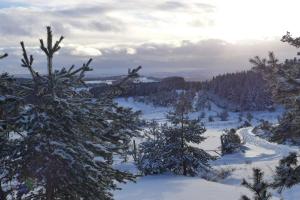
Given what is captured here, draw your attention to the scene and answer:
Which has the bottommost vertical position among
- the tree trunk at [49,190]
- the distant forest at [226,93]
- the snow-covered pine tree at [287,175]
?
the distant forest at [226,93]

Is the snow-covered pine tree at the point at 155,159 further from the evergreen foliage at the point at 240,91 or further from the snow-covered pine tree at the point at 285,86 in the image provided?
the evergreen foliage at the point at 240,91

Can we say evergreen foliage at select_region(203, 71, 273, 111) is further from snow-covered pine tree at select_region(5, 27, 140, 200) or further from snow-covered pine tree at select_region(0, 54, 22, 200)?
snow-covered pine tree at select_region(0, 54, 22, 200)

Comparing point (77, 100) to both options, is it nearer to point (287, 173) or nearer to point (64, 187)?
point (64, 187)

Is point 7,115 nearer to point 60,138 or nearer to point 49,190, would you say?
point 60,138

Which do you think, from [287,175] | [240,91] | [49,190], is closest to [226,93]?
[240,91]

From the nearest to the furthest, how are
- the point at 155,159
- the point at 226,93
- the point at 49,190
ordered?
the point at 49,190 → the point at 155,159 → the point at 226,93

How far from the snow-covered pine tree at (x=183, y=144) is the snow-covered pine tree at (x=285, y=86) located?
1816 centimetres

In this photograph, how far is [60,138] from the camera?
25.3 feet

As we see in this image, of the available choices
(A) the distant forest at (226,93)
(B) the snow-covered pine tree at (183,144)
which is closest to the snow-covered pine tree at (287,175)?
(B) the snow-covered pine tree at (183,144)

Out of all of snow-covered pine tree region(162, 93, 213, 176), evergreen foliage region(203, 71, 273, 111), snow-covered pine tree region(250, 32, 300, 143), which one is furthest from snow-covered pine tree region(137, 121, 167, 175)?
evergreen foliage region(203, 71, 273, 111)

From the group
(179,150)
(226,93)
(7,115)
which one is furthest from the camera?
(226,93)

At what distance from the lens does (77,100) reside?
7.79 metres

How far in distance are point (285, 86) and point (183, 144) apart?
2020 cm

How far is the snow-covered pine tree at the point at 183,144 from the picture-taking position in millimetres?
29578
